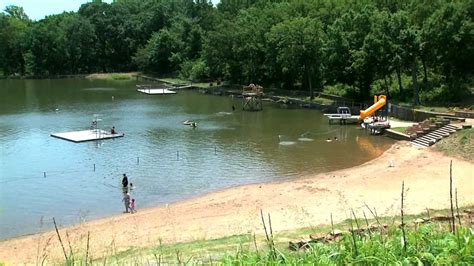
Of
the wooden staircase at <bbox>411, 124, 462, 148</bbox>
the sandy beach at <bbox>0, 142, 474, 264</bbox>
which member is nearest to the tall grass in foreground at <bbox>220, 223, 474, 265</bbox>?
the sandy beach at <bbox>0, 142, 474, 264</bbox>

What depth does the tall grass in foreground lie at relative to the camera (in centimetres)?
656

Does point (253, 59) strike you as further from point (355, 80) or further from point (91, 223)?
point (91, 223)

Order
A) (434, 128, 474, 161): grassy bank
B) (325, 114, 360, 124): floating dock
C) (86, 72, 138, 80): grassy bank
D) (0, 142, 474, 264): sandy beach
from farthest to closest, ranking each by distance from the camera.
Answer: (86, 72, 138, 80): grassy bank, (325, 114, 360, 124): floating dock, (434, 128, 474, 161): grassy bank, (0, 142, 474, 264): sandy beach

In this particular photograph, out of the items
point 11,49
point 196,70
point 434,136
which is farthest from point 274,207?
point 11,49

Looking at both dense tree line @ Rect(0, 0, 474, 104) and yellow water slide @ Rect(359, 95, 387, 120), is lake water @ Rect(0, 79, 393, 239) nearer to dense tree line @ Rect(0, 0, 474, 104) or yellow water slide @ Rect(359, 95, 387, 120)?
yellow water slide @ Rect(359, 95, 387, 120)

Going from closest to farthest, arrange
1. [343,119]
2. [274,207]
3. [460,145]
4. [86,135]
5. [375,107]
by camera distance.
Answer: [274,207] < [460,145] < [86,135] < [375,107] < [343,119]

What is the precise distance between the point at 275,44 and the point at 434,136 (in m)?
33.7

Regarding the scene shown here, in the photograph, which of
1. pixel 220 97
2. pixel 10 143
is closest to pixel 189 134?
pixel 10 143

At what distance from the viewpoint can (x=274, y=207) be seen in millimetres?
22641

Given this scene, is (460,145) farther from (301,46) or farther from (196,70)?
(196,70)

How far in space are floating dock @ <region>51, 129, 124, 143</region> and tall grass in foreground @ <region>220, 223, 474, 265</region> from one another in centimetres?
3560

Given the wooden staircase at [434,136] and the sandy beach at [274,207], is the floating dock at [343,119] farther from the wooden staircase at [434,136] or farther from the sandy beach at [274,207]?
the sandy beach at [274,207]

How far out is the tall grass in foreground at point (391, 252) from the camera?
6559 mm

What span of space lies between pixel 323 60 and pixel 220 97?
60.0 ft
